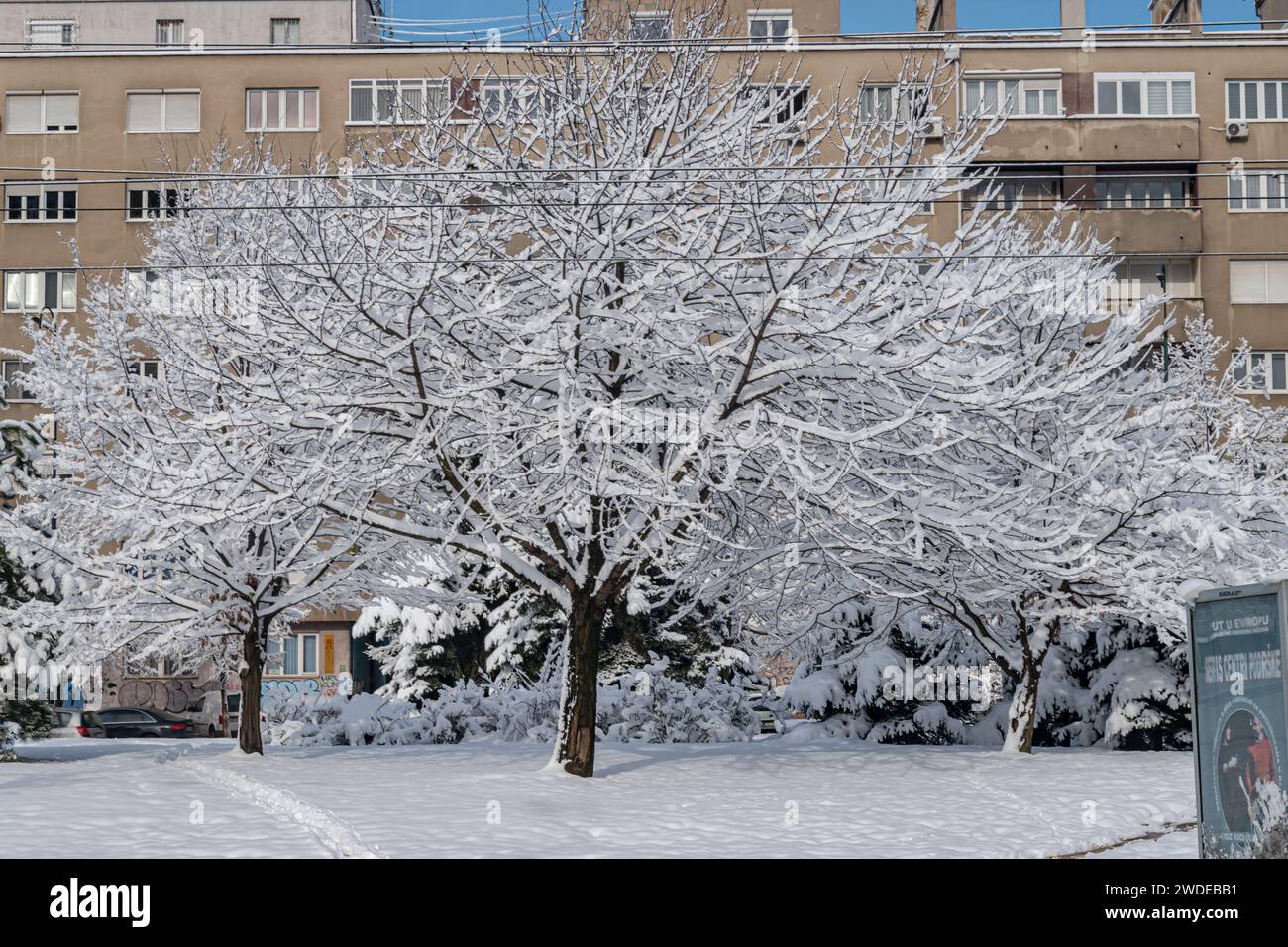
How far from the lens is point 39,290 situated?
47.8 meters

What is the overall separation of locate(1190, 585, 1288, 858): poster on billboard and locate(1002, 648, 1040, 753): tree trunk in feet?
42.2

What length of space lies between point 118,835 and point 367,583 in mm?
11581

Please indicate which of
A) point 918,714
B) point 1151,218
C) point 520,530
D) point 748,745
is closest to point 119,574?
point 520,530

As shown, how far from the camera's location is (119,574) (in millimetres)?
22359

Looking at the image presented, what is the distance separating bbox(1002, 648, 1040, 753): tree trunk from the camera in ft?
76.0

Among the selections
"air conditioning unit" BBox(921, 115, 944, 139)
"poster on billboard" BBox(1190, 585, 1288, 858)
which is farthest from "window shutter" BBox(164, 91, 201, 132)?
"poster on billboard" BBox(1190, 585, 1288, 858)

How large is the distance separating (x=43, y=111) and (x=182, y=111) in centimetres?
452

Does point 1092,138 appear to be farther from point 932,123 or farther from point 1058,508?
point 1058,508

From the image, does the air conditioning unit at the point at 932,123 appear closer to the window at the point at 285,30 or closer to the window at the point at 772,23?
the window at the point at 772,23

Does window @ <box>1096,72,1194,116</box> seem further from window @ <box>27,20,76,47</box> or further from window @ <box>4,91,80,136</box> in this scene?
window @ <box>27,20,76,47</box>

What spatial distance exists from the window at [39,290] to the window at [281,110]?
25.2 feet

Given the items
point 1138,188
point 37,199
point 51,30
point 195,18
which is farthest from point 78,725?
point 1138,188

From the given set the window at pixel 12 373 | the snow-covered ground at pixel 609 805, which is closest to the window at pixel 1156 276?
the snow-covered ground at pixel 609 805

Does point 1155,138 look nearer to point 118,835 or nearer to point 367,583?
point 367,583
